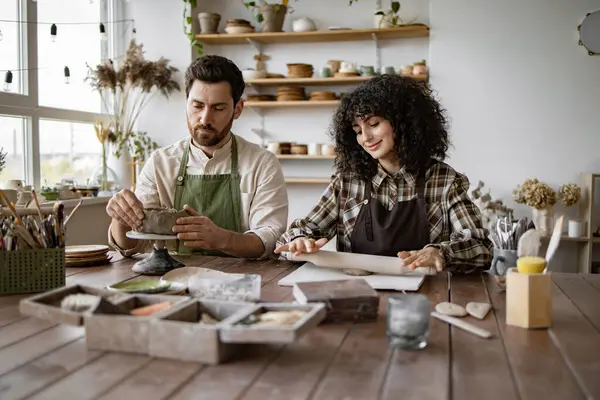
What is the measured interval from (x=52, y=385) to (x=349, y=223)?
145 centimetres

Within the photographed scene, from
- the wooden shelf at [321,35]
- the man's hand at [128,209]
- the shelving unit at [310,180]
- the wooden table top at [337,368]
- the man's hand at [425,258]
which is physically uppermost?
the wooden shelf at [321,35]

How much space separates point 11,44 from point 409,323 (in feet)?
10.7

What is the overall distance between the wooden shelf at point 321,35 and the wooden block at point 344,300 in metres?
3.49

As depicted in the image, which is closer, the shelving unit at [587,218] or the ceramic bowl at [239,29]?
the shelving unit at [587,218]

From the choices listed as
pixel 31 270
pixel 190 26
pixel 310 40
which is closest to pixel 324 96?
pixel 310 40

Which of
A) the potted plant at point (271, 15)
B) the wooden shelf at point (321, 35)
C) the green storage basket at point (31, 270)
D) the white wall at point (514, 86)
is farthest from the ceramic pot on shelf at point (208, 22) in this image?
the green storage basket at point (31, 270)

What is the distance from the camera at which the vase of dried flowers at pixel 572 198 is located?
4.32 m

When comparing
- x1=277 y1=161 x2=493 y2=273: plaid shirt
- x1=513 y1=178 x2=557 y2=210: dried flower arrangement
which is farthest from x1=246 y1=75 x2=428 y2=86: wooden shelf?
x1=277 y1=161 x2=493 y2=273: plaid shirt

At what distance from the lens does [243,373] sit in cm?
106

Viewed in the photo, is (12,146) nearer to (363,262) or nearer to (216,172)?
(216,172)

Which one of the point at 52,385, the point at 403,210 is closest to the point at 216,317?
the point at 52,385

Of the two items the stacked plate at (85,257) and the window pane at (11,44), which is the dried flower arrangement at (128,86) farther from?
the stacked plate at (85,257)

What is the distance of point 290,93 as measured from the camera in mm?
4727

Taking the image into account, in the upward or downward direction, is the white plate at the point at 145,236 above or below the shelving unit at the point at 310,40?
below
